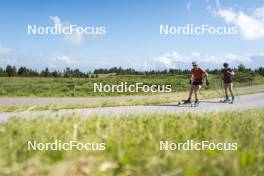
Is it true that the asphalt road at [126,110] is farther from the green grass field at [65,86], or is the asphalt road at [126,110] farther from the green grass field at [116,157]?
the green grass field at [65,86]

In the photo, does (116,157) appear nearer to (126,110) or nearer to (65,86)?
(126,110)

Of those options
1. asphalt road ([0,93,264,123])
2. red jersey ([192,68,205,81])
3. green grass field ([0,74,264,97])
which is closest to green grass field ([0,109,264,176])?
asphalt road ([0,93,264,123])

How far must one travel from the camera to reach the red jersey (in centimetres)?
2095

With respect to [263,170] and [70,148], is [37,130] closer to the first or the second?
[70,148]

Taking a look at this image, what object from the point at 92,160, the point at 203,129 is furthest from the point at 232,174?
the point at 203,129

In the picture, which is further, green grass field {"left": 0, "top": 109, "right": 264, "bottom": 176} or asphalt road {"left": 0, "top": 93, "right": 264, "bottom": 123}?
asphalt road {"left": 0, "top": 93, "right": 264, "bottom": 123}

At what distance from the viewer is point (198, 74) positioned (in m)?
21.2

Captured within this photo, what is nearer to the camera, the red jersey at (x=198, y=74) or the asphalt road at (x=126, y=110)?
the asphalt road at (x=126, y=110)

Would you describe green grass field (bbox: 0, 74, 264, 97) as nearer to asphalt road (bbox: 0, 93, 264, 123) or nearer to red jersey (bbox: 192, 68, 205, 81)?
Answer: red jersey (bbox: 192, 68, 205, 81)

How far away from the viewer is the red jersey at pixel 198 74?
21.0 meters

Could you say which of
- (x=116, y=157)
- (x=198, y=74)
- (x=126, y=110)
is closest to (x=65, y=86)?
(x=198, y=74)

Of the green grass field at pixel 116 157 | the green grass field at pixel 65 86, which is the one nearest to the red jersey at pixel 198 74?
the green grass field at pixel 116 157

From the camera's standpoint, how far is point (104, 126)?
6.04m

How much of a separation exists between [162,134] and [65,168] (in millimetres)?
2322
